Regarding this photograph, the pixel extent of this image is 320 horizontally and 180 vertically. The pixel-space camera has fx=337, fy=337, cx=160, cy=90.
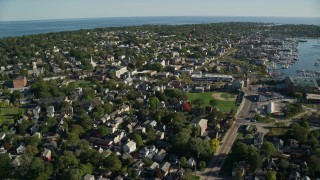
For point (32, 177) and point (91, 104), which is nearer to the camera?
point (32, 177)

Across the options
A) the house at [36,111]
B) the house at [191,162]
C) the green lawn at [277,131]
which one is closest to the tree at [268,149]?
the green lawn at [277,131]

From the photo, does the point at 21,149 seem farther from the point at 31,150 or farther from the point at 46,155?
the point at 46,155

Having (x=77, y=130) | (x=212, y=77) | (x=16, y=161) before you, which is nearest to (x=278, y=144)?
(x=77, y=130)

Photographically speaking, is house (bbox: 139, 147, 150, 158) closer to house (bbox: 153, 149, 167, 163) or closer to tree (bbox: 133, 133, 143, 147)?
house (bbox: 153, 149, 167, 163)

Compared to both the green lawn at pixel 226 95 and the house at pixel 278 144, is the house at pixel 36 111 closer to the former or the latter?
the green lawn at pixel 226 95

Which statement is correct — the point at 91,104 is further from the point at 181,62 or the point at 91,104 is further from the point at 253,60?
→ the point at 253,60

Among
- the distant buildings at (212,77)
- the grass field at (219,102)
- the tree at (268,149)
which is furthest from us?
the distant buildings at (212,77)

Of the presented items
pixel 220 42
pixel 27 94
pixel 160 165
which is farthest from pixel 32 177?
pixel 220 42
